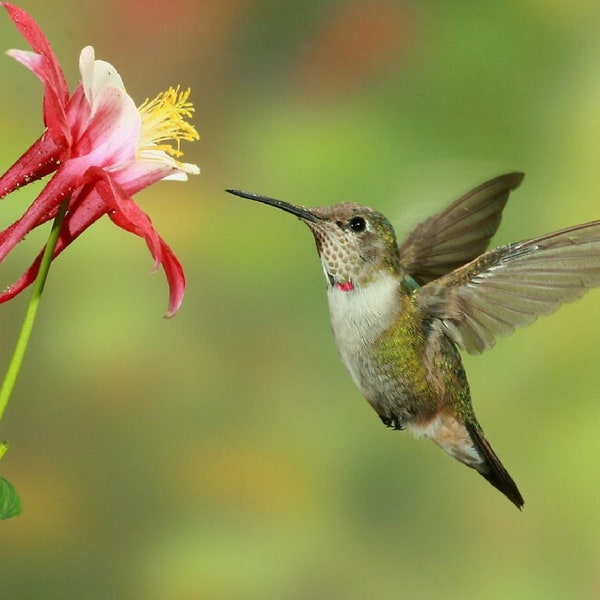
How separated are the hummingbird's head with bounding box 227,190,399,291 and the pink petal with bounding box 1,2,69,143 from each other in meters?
0.25

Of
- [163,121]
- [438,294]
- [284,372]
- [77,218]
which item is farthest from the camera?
[284,372]

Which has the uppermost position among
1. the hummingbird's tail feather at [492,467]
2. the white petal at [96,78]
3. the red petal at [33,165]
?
the white petal at [96,78]

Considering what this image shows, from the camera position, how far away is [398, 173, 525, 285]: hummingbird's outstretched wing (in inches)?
35.2

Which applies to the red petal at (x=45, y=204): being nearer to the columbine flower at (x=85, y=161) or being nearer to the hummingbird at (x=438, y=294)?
the columbine flower at (x=85, y=161)

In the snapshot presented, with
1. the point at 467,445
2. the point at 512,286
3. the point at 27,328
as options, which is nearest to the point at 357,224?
the point at 512,286

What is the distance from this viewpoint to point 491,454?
92 cm

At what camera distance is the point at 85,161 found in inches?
23.5

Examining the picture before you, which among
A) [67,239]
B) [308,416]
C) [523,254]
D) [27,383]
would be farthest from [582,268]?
[27,383]

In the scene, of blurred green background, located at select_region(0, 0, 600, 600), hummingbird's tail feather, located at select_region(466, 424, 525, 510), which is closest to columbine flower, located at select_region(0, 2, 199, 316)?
hummingbird's tail feather, located at select_region(466, 424, 525, 510)

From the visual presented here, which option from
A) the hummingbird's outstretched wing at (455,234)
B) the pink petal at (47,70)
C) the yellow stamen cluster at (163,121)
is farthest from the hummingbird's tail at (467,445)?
the pink petal at (47,70)

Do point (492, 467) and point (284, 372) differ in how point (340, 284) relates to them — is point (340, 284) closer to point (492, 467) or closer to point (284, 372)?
point (492, 467)

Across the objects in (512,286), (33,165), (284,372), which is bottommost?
(512,286)

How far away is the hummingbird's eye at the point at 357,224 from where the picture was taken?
31.6 inches

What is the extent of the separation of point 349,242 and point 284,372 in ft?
3.35
